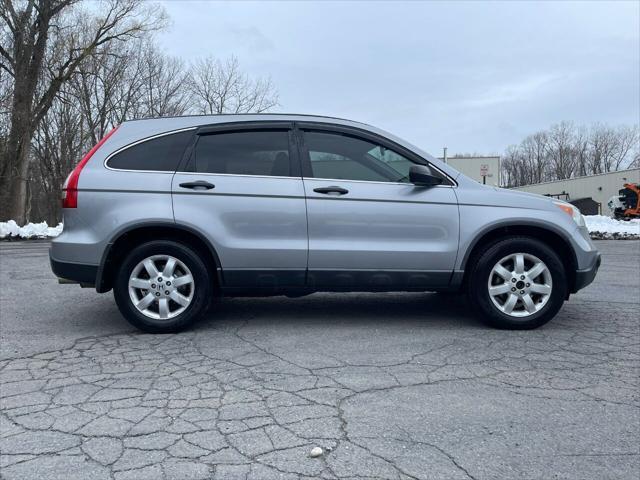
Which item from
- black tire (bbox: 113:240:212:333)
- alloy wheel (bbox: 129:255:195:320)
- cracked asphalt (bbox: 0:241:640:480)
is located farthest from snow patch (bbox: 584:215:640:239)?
alloy wheel (bbox: 129:255:195:320)

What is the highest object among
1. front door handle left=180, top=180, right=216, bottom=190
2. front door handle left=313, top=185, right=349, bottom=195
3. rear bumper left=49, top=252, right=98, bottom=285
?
front door handle left=180, top=180, right=216, bottom=190

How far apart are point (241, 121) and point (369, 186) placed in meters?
1.32

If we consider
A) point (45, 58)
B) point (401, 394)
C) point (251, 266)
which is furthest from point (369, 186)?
point (45, 58)

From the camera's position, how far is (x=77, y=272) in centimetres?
445

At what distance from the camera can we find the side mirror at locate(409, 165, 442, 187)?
459cm

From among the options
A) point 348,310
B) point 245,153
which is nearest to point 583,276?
point 348,310

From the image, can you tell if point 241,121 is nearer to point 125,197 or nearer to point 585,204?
point 125,197

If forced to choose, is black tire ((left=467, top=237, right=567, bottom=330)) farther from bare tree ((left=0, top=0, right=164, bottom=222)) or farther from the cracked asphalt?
bare tree ((left=0, top=0, right=164, bottom=222))

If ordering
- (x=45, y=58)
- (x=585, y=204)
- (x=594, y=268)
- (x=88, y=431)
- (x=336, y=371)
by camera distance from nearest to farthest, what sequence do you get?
(x=88, y=431) → (x=336, y=371) → (x=594, y=268) → (x=45, y=58) → (x=585, y=204)

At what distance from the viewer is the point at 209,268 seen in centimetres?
463

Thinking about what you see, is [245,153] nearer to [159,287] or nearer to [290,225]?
[290,225]

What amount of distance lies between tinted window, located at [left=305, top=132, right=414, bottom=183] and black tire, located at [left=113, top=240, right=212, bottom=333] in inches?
52.0

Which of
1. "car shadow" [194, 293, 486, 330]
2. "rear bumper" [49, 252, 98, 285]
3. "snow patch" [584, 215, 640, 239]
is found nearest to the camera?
"rear bumper" [49, 252, 98, 285]

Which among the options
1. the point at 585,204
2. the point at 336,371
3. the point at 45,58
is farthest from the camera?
the point at 585,204
